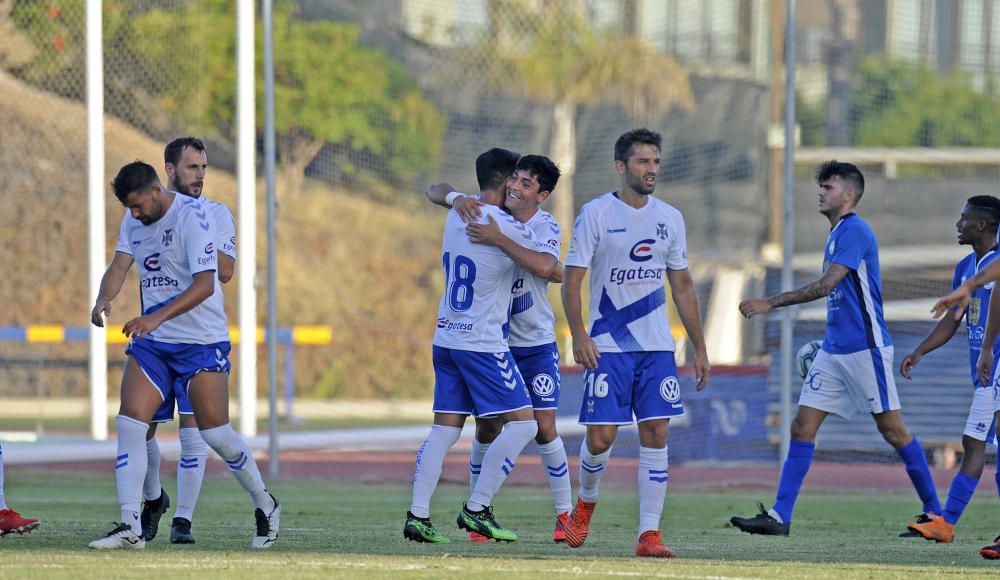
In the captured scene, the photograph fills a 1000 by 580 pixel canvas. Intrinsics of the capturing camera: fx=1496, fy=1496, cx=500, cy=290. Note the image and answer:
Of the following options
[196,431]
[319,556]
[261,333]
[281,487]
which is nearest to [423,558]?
[319,556]

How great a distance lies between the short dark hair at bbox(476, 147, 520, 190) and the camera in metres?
8.41

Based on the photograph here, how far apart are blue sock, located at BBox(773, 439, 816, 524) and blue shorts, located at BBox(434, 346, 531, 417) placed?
2197 millimetres

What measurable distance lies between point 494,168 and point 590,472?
1.78 meters

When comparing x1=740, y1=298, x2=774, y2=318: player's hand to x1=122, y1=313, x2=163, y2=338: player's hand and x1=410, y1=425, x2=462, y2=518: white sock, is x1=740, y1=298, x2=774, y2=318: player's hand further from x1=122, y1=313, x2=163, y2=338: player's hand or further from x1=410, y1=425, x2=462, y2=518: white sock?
x1=122, y1=313, x2=163, y2=338: player's hand

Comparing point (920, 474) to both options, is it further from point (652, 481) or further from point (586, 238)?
point (586, 238)

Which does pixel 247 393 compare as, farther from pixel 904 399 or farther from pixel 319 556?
pixel 319 556

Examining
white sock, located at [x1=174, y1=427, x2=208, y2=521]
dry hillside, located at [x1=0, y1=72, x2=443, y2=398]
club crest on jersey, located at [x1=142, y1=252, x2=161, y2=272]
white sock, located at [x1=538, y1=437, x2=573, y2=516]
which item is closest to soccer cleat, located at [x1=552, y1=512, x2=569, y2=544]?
white sock, located at [x1=538, y1=437, x2=573, y2=516]

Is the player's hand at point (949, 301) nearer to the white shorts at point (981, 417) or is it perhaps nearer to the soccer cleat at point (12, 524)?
the white shorts at point (981, 417)

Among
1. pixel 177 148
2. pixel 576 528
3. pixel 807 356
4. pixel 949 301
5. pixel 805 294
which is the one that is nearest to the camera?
pixel 949 301

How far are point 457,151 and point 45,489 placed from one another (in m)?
8.09

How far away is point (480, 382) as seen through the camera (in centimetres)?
810

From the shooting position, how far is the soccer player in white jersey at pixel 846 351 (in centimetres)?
955

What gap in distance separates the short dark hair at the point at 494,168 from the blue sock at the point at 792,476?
2.78m

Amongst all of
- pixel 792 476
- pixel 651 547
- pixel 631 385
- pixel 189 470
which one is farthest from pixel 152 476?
pixel 792 476
